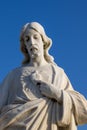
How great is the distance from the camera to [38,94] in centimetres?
1030

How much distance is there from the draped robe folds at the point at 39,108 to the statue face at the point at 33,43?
61 cm

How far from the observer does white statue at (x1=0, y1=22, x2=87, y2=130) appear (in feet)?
32.2

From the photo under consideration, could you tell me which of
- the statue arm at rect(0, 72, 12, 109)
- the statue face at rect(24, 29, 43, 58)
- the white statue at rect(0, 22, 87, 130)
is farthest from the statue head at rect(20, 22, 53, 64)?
the statue arm at rect(0, 72, 12, 109)

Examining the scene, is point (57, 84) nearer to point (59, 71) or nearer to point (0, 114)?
point (59, 71)

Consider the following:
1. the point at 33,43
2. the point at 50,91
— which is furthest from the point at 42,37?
the point at 50,91

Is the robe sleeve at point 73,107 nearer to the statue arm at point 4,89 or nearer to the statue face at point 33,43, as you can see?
the statue face at point 33,43

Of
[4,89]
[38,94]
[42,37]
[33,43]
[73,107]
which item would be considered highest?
[42,37]

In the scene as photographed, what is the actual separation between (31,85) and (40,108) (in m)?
0.73

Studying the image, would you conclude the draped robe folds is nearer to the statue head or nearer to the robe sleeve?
the robe sleeve

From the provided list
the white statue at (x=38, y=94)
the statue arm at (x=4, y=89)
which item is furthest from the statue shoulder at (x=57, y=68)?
the statue arm at (x=4, y=89)

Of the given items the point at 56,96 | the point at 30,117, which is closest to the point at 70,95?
the point at 56,96

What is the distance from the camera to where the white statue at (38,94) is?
9.83m

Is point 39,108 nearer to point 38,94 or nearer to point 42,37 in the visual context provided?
point 38,94

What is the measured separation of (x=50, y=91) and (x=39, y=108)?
0.45 metres
